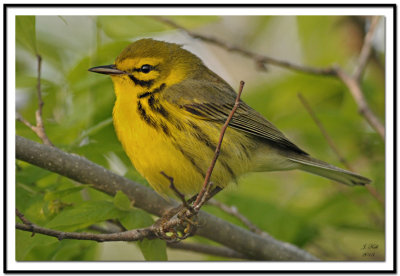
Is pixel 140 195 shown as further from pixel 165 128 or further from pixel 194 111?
pixel 194 111

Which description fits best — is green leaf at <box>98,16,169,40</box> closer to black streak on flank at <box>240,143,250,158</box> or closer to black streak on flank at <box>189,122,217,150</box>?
black streak on flank at <box>189,122,217,150</box>

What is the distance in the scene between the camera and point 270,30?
13.7ft

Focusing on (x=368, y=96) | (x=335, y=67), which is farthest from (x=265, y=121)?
(x=368, y=96)

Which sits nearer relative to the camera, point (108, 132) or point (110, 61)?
point (108, 132)

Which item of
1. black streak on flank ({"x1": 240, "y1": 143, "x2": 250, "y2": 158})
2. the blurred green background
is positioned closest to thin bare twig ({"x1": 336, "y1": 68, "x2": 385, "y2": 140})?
the blurred green background

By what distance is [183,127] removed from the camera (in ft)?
9.31

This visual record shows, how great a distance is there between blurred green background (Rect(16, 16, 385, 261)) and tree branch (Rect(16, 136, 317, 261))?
91 mm

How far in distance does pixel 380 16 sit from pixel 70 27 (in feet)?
6.17

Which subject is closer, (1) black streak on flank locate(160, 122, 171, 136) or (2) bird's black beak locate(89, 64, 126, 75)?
(1) black streak on flank locate(160, 122, 171, 136)

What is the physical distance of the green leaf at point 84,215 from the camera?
2477mm

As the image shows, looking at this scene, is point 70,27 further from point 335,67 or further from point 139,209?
point 335,67

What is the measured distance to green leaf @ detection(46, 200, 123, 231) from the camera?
2.48 meters

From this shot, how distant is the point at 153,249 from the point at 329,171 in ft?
3.94
